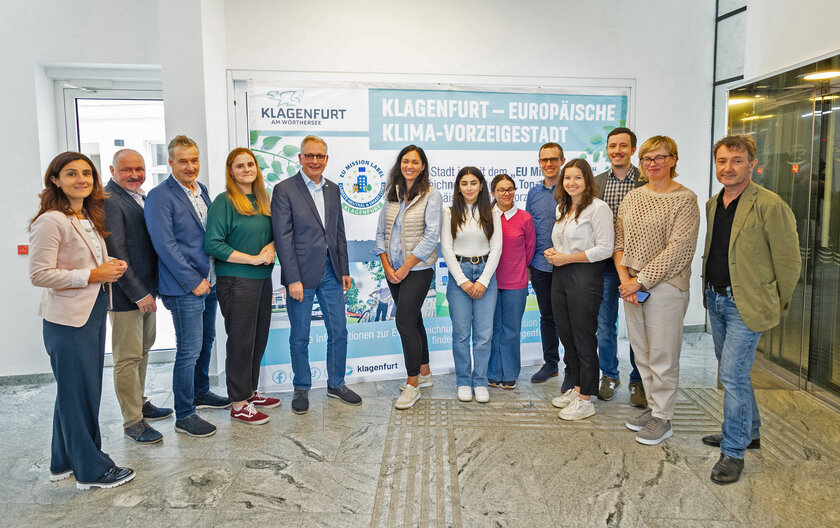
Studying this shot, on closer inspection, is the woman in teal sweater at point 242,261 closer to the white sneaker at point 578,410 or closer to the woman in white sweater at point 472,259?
the woman in white sweater at point 472,259

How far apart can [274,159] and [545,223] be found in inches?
82.4

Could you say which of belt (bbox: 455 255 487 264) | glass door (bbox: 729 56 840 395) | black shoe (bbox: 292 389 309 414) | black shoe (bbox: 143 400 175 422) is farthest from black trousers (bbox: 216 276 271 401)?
glass door (bbox: 729 56 840 395)

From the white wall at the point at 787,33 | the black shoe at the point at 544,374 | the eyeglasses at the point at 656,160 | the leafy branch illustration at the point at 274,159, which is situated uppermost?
the white wall at the point at 787,33

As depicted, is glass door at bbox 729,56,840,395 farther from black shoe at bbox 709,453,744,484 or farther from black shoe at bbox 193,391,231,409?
black shoe at bbox 193,391,231,409

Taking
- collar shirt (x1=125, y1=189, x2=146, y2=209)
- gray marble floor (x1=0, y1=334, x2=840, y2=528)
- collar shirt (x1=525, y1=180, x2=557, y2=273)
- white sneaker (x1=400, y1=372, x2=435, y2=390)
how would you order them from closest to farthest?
gray marble floor (x1=0, y1=334, x2=840, y2=528), collar shirt (x1=125, y1=189, x2=146, y2=209), collar shirt (x1=525, y1=180, x2=557, y2=273), white sneaker (x1=400, y1=372, x2=435, y2=390)

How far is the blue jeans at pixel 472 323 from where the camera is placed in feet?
12.8

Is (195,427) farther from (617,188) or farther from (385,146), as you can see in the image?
(617,188)

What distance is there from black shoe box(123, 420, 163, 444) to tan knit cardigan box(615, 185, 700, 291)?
2.97m

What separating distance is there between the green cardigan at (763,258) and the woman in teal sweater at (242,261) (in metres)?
2.63

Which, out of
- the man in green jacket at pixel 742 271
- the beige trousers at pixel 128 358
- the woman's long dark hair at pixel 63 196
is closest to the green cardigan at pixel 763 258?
the man in green jacket at pixel 742 271

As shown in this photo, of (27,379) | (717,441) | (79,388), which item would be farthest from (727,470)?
(27,379)

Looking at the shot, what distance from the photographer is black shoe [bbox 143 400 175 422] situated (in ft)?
12.3

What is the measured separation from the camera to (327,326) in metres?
3.97

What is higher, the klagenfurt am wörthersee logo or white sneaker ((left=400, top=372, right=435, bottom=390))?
the klagenfurt am wörthersee logo
